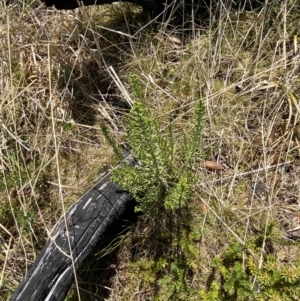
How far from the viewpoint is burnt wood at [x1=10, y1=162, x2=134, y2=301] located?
72.2 inches

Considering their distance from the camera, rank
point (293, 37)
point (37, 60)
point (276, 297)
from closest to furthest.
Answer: point (276, 297) → point (293, 37) → point (37, 60)

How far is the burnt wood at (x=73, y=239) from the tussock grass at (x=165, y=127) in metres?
0.14

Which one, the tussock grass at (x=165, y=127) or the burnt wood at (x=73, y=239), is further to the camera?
the tussock grass at (x=165, y=127)

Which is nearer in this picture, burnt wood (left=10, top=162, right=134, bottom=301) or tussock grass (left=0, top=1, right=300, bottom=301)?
burnt wood (left=10, top=162, right=134, bottom=301)

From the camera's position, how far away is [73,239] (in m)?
1.91

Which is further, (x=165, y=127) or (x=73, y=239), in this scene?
(x=165, y=127)

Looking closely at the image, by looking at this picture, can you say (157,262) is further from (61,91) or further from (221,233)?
(61,91)

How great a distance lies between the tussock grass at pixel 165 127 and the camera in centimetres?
203

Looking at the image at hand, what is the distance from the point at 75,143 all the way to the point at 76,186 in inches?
9.5

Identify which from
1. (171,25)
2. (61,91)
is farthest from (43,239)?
(171,25)

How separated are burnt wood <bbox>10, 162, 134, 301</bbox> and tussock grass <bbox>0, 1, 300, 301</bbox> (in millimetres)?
142

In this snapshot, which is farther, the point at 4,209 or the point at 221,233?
the point at 4,209

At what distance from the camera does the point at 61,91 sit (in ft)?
8.02

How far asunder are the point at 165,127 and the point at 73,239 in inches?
27.3
